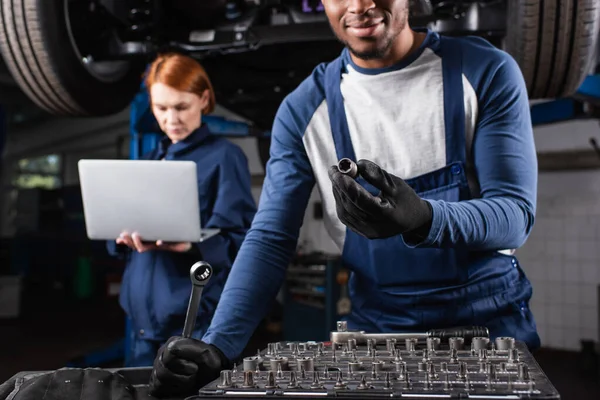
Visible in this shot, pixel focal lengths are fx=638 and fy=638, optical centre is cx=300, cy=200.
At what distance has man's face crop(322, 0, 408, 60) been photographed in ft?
3.01

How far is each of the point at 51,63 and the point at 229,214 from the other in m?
→ 0.96

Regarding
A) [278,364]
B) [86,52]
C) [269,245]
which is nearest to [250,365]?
[278,364]

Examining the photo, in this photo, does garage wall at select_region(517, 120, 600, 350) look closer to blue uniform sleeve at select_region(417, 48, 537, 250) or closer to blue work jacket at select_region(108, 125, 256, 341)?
blue work jacket at select_region(108, 125, 256, 341)

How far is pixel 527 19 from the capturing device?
68.2 inches

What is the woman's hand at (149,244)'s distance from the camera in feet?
5.29

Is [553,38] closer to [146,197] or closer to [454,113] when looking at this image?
[454,113]

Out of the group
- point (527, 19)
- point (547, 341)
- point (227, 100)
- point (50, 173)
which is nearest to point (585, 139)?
point (547, 341)

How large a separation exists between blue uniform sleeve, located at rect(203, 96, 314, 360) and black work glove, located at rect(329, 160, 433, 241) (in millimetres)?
278

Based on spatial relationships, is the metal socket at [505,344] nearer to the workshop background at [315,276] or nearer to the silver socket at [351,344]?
the silver socket at [351,344]

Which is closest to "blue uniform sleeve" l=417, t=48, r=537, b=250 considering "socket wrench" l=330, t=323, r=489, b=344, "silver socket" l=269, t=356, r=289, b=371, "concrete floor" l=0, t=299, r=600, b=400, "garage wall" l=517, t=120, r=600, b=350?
"socket wrench" l=330, t=323, r=489, b=344

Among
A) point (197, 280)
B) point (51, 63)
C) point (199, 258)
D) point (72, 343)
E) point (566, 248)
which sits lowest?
point (72, 343)

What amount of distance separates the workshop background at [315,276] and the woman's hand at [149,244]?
1046 mm

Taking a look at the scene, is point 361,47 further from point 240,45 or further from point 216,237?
point 240,45

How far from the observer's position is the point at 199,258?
166 centimetres
